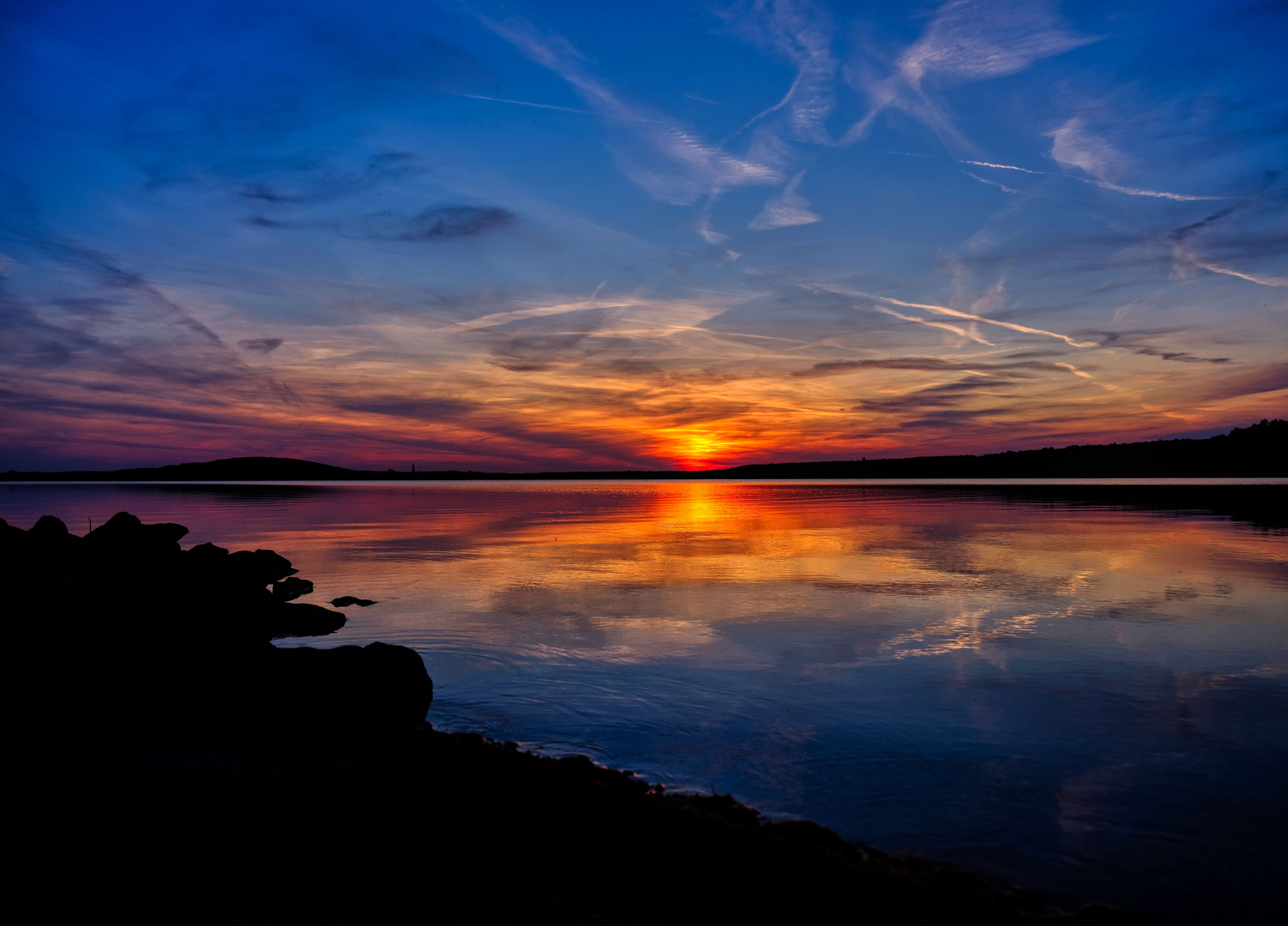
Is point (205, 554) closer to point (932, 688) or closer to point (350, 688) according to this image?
point (350, 688)

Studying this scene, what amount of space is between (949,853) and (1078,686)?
6849 mm

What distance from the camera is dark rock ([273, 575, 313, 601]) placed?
2230 cm

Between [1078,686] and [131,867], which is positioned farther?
[1078,686]

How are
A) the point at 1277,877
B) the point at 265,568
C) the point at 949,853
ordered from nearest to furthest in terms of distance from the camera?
the point at 1277,877, the point at 949,853, the point at 265,568

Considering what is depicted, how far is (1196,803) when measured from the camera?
812 cm

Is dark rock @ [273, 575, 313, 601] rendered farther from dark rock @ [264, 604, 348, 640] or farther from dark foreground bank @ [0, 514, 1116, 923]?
dark foreground bank @ [0, 514, 1116, 923]

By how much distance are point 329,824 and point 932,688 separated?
981cm

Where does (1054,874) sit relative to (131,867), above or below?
below

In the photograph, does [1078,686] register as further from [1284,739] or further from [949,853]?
[949,853]

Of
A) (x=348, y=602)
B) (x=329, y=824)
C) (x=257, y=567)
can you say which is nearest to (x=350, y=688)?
(x=329, y=824)

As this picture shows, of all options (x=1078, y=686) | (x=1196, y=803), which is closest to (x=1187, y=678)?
(x=1078, y=686)

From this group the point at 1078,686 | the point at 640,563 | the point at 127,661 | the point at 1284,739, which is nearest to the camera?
the point at 127,661

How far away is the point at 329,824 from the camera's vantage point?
6227mm

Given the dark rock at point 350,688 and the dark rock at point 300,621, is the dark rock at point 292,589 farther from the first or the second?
the dark rock at point 350,688
